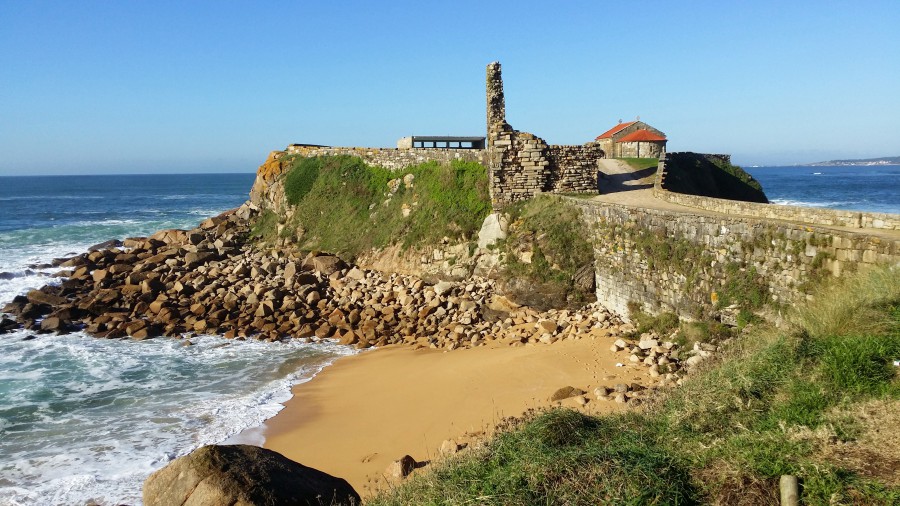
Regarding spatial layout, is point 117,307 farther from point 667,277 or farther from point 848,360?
point 848,360

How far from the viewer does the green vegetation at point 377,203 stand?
865 inches

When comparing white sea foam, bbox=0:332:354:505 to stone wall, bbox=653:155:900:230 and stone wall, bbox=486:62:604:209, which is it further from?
stone wall, bbox=653:155:900:230

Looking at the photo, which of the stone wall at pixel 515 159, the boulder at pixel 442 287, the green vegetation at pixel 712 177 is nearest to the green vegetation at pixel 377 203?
the stone wall at pixel 515 159

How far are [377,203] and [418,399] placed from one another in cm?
1388

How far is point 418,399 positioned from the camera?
1317cm

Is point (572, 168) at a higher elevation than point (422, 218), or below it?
higher

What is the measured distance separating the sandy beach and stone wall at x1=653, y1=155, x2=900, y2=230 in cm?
483

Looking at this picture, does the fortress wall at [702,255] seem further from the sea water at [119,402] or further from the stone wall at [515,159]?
the sea water at [119,402]

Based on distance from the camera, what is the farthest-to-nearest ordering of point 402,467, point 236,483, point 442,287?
point 442,287, point 402,467, point 236,483

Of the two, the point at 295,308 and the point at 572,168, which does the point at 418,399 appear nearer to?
the point at 295,308

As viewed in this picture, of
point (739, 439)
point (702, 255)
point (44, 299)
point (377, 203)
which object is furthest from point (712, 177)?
point (44, 299)

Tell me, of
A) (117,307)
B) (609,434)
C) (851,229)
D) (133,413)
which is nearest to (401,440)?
(609,434)

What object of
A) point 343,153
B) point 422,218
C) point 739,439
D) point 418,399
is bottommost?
point 418,399

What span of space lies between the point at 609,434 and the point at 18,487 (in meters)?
9.73
